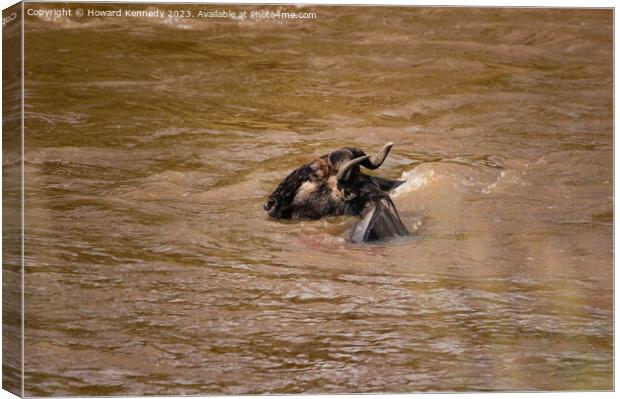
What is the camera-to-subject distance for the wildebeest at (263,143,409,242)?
28.1 feet

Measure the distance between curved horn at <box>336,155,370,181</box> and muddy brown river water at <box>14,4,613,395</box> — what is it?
0.13m

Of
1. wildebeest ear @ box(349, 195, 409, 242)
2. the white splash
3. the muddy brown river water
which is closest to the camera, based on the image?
the muddy brown river water

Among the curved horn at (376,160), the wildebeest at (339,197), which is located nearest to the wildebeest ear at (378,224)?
the wildebeest at (339,197)

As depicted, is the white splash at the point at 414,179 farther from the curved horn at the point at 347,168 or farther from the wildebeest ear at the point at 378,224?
the curved horn at the point at 347,168

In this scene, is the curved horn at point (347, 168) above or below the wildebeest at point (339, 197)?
above

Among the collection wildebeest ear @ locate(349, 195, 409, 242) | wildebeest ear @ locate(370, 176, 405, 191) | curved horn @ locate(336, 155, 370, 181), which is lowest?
wildebeest ear @ locate(349, 195, 409, 242)

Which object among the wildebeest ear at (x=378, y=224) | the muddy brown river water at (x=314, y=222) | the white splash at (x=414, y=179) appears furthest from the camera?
the white splash at (x=414, y=179)

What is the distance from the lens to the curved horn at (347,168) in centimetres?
857

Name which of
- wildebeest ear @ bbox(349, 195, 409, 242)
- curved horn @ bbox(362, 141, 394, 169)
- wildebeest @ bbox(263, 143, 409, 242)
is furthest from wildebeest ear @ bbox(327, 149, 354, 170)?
wildebeest ear @ bbox(349, 195, 409, 242)

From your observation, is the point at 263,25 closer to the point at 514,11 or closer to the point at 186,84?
the point at 186,84

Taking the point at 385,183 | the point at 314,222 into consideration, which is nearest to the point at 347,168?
the point at 385,183

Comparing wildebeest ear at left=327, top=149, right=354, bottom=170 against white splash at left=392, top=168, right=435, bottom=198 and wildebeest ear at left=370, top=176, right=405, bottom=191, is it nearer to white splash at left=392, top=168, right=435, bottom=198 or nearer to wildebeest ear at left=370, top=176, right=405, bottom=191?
wildebeest ear at left=370, top=176, right=405, bottom=191

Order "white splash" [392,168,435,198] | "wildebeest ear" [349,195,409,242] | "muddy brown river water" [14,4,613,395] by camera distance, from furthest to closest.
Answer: "white splash" [392,168,435,198] → "wildebeest ear" [349,195,409,242] → "muddy brown river water" [14,4,613,395]

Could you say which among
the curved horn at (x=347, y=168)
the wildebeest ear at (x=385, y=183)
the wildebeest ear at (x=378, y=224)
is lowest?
the wildebeest ear at (x=378, y=224)
